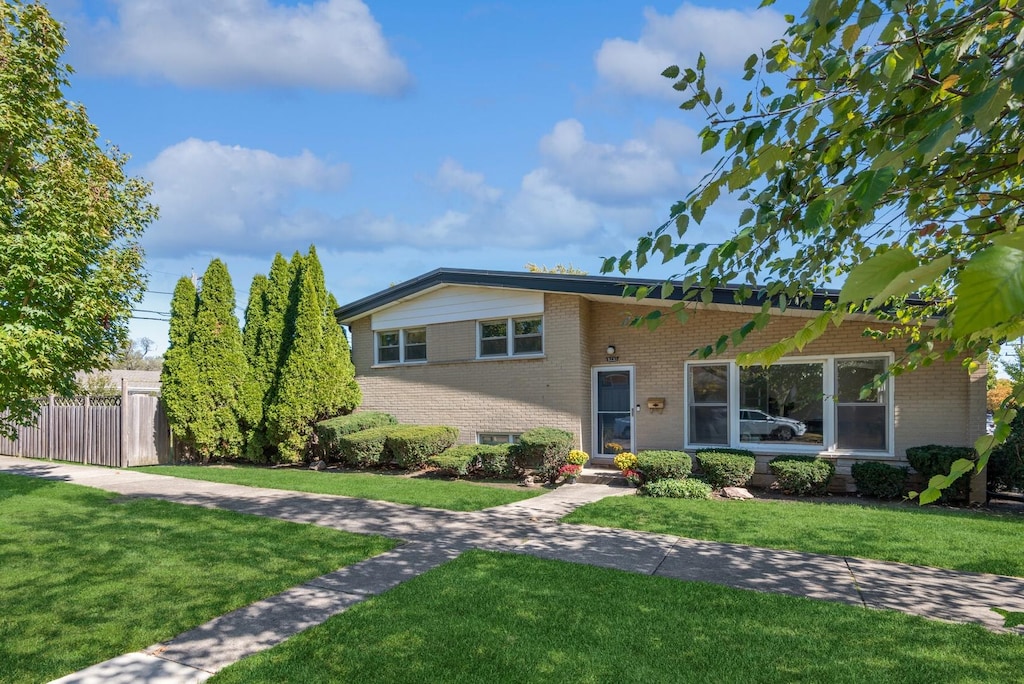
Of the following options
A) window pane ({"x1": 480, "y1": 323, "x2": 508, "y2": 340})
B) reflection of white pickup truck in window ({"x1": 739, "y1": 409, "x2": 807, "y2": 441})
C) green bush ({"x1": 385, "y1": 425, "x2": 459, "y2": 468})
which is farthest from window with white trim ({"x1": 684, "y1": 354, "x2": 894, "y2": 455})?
green bush ({"x1": 385, "y1": 425, "x2": 459, "y2": 468})

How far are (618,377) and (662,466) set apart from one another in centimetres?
301

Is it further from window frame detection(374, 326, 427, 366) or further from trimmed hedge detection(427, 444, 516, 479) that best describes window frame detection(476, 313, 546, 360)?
trimmed hedge detection(427, 444, 516, 479)

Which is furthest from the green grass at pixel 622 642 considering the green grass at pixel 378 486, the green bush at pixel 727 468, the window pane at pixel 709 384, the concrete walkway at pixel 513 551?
the window pane at pixel 709 384

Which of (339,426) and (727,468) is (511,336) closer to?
(339,426)

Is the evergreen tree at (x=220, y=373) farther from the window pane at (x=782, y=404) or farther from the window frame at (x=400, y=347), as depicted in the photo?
the window pane at (x=782, y=404)

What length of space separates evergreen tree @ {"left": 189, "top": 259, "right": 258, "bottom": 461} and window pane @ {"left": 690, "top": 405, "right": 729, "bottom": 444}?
1083cm

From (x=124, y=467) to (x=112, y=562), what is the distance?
978 centimetres

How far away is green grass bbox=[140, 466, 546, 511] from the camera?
9.51m

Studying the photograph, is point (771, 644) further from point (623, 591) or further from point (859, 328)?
point (859, 328)

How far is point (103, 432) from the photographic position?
575 inches

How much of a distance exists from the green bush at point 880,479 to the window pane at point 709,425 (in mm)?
2477

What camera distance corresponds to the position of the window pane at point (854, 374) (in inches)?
415

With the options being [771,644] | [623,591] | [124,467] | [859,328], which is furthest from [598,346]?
[124,467]

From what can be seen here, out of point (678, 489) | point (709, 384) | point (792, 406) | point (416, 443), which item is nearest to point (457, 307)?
point (416, 443)
